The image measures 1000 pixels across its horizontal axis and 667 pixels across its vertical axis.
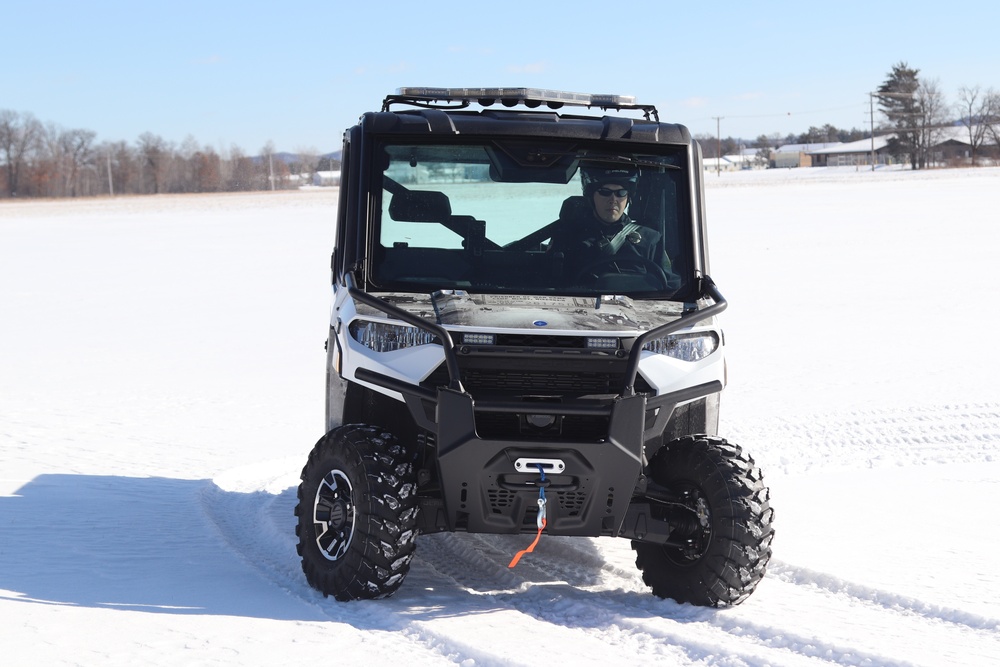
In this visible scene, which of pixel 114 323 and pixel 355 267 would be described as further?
pixel 114 323

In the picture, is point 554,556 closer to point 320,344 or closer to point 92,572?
point 92,572

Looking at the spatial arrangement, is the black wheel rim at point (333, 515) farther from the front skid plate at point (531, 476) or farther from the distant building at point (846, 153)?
the distant building at point (846, 153)

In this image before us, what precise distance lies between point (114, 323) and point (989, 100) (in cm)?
10223

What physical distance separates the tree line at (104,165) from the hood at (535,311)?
85.4 meters

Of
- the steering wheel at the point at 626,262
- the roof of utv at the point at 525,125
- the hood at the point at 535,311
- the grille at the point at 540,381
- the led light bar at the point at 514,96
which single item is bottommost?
the grille at the point at 540,381

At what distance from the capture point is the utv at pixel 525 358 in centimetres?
459

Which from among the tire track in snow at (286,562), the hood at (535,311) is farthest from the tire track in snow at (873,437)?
the tire track in snow at (286,562)

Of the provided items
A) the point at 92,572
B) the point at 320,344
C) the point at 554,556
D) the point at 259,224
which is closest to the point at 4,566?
the point at 92,572

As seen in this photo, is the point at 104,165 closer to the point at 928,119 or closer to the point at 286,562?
the point at 928,119

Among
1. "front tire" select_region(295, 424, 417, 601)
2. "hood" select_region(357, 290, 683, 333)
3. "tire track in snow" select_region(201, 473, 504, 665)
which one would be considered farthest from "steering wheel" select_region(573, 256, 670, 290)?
"tire track in snow" select_region(201, 473, 504, 665)

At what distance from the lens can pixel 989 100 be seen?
338 ft

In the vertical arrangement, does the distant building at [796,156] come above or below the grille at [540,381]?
above

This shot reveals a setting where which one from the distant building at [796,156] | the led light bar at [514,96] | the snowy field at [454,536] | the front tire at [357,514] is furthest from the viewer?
the distant building at [796,156]

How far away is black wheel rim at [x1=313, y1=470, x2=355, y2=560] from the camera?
4949mm
